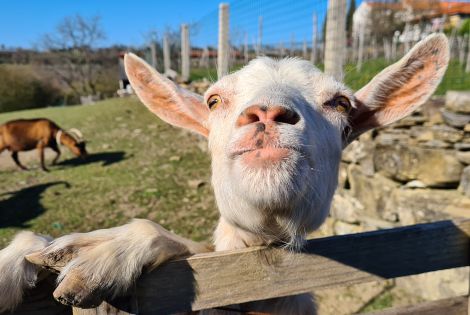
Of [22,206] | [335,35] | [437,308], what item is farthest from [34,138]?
[437,308]

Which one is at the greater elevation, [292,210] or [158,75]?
[158,75]

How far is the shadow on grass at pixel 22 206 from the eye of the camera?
22.6 ft

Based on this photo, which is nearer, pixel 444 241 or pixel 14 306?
pixel 14 306

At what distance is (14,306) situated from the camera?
1.26 m

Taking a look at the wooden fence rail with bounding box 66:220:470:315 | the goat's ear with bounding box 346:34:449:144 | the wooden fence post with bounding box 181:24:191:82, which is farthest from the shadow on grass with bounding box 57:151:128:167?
the wooden fence rail with bounding box 66:220:470:315

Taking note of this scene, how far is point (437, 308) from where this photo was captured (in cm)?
195

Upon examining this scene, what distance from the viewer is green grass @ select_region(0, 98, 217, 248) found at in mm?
6812

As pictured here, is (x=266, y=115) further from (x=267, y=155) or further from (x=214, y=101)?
(x=214, y=101)

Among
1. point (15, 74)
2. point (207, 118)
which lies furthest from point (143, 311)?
point (15, 74)

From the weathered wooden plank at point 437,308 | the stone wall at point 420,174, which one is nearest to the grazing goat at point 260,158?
the weathered wooden plank at point 437,308

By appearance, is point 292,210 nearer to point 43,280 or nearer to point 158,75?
point 43,280

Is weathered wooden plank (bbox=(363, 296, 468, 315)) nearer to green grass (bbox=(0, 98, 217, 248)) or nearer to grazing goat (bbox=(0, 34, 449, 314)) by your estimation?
grazing goat (bbox=(0, 34, 449, 314))

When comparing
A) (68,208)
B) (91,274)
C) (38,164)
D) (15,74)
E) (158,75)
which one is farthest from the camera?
(15,74)

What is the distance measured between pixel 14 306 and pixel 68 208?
6559mm
